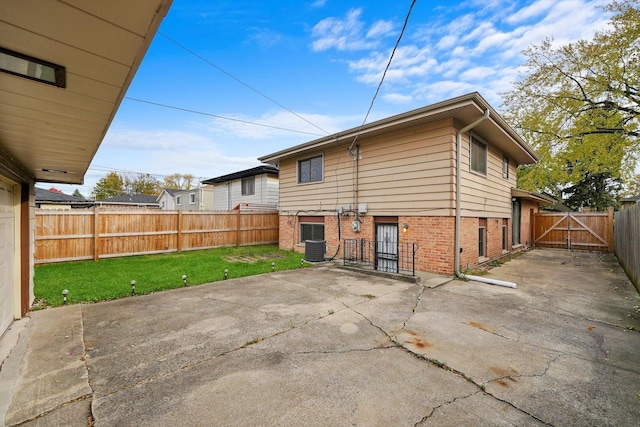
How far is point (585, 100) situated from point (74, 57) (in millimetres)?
19409

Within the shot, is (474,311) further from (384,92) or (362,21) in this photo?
(362,21)

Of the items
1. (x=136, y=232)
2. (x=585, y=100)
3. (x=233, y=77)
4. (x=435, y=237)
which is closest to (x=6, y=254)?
(x=136, y=232)

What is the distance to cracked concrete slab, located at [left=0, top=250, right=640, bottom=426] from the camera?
235 centimetres

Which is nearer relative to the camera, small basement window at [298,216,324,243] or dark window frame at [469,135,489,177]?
dark window frame at [469,135,489,177]

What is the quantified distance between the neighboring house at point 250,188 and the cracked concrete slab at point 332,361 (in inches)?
450

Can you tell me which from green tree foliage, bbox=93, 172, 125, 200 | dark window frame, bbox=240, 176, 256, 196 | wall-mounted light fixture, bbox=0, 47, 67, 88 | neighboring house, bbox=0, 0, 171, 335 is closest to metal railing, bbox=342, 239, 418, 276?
neighboring house, bbox=0, 0, 171, 335

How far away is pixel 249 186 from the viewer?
18688 mm

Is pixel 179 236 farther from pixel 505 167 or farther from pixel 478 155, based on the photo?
pixel 505 167

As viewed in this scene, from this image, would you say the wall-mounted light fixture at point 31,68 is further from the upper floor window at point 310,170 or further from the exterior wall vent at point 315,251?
the upper floor window at point 310,170

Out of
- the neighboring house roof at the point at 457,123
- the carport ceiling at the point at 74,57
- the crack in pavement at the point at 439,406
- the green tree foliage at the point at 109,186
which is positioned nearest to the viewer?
the carport ceiling at the point at 74,57

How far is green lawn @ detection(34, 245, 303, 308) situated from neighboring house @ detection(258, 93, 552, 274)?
8.47 ft

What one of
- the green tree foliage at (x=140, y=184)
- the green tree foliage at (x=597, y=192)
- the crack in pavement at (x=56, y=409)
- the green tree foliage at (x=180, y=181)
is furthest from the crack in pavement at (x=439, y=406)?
the green tree foliage at (x=140, y=184)

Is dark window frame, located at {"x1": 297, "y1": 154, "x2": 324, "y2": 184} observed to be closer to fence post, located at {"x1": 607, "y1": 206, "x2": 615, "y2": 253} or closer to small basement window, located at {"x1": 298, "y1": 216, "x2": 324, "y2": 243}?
small basement window, located at {"x1": 298, "y1": 216, "x2": 324, "y2": 243}

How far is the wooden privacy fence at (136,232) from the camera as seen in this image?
29.7ft
